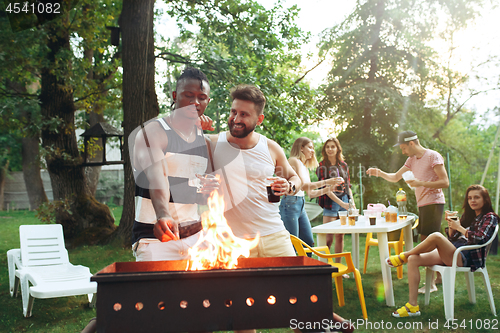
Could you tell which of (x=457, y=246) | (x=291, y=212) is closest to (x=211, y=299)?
(x=291, y=212)

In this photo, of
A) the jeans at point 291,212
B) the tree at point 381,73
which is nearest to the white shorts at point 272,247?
the jeans at point 291,212

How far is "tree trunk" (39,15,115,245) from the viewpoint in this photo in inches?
323

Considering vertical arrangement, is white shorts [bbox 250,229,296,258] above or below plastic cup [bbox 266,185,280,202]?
below

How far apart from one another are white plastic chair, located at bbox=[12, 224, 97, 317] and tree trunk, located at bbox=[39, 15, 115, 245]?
319 centimetres

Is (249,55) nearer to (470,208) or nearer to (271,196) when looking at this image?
(470,208)

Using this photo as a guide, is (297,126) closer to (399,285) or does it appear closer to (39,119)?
(399,285)

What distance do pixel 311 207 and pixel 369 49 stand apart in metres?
6.79

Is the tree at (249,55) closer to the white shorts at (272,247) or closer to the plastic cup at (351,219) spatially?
the plastic cup at (351,219)

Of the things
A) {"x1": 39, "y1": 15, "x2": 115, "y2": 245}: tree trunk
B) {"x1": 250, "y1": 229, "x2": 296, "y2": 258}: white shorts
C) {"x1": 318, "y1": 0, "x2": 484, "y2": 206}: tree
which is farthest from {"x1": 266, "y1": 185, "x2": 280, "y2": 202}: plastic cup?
{"x1": 318, "y1": 0, "x2": 484, "y2": 206}: tree

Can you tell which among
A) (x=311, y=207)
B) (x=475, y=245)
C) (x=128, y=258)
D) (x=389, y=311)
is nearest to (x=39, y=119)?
(x=128, y=258)

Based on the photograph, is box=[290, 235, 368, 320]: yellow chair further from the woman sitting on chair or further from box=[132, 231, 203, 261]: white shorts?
box=[132, 231, 203, 261]: white shorts

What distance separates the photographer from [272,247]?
239 cm

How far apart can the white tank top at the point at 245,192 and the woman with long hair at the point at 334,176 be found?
3.29 m

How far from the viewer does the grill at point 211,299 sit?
5.20ft
